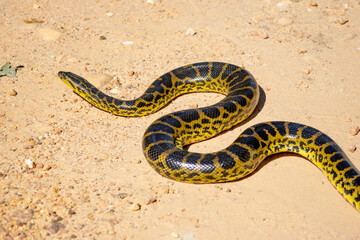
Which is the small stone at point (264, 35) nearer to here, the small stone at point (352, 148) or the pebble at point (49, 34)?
the small stone at point (352, 148)

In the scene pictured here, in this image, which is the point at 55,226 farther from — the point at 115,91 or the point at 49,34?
the point at 49,34

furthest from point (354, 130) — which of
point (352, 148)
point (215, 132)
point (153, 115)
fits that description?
point (153, 115)

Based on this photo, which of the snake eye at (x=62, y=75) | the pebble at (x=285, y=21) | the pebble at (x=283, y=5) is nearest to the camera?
the snake eye at (x=62, y=75)

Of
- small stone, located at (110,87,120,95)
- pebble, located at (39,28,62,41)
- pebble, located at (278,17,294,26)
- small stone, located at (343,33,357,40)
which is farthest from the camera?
pebble, located at (278,17,294,26)

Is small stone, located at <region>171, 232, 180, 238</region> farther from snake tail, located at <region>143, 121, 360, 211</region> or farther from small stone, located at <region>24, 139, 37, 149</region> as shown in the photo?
small stone, located at <region>24, 139, 37, 149</region>

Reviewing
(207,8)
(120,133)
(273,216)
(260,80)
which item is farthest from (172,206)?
(207,8)

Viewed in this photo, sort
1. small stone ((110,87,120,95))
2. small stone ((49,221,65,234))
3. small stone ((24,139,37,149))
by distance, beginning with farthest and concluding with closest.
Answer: small stone ((110,87,120,95)), small stone ((24,139,37,149)), small stone ((49,221,65,234))

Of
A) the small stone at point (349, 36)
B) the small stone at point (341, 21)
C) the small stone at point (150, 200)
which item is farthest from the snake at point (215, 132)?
the small stone at point (341, 21)

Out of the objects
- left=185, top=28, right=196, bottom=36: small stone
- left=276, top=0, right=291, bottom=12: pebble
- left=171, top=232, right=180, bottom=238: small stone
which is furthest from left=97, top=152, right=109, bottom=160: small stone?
left=276, top=0, right=291, bottom=12: pebble
